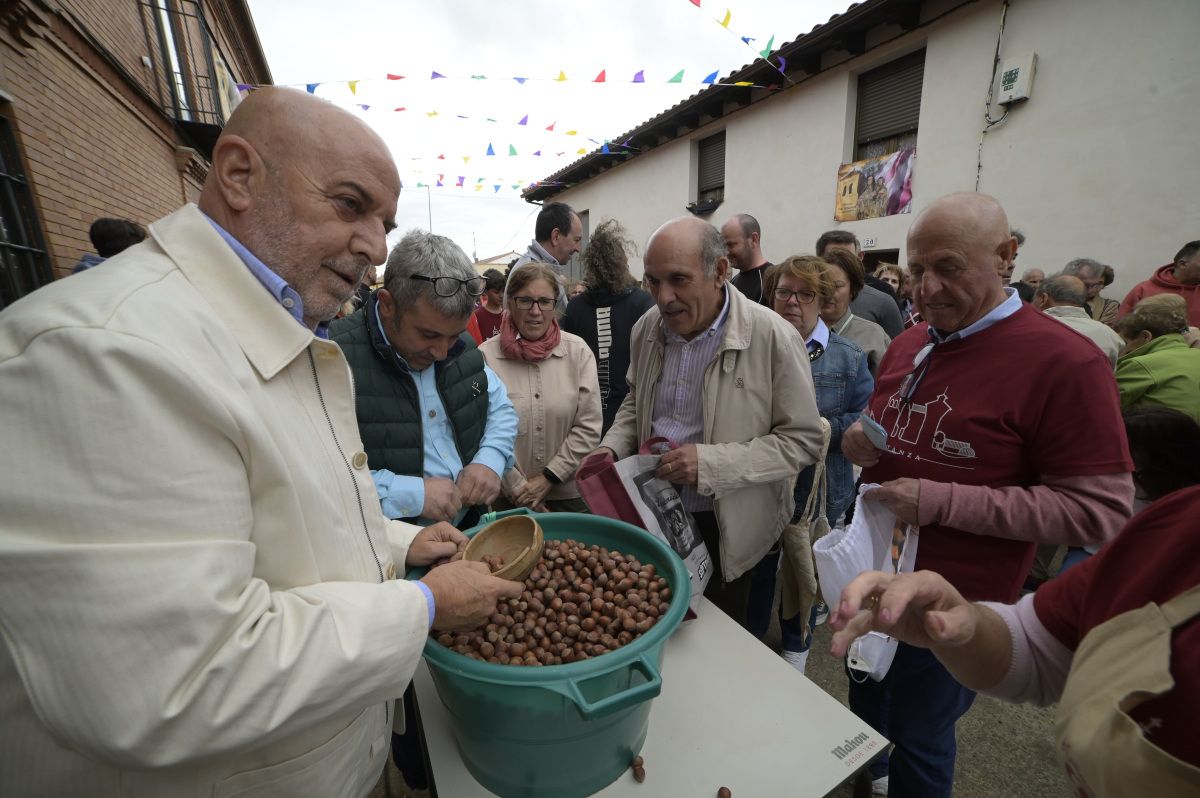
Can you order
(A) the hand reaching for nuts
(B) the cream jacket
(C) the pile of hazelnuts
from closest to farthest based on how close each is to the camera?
(B) the cream jacket < (A) the hand reaching for nuts < (C) the pile of hazelnuts

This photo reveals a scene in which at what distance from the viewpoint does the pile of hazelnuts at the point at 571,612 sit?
123 cm

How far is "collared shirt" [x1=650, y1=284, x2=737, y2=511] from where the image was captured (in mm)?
2072

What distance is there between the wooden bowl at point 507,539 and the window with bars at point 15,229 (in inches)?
202

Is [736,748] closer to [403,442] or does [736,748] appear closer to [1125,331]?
[403,442]

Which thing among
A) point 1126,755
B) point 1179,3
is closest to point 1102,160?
point 1179,3

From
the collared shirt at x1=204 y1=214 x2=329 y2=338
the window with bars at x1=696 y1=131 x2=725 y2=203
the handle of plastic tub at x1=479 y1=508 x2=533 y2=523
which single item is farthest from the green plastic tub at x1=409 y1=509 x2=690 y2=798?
the window with bars at x1=696 y1=131 x2=725 y2=203

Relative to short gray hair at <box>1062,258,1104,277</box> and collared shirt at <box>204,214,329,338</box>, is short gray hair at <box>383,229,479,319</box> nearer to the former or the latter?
collared shirt at <box>204,214,329,338</box>

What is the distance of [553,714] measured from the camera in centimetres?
103

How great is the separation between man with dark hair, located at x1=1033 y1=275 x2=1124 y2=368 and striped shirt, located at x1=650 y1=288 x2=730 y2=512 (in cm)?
277

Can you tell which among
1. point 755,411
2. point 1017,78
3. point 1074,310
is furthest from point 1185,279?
point 755,411

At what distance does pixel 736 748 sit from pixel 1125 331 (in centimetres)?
436

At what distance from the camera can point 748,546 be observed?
2037 mm

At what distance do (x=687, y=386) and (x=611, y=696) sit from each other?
1.40 m

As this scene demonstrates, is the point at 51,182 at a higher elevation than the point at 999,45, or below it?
below
